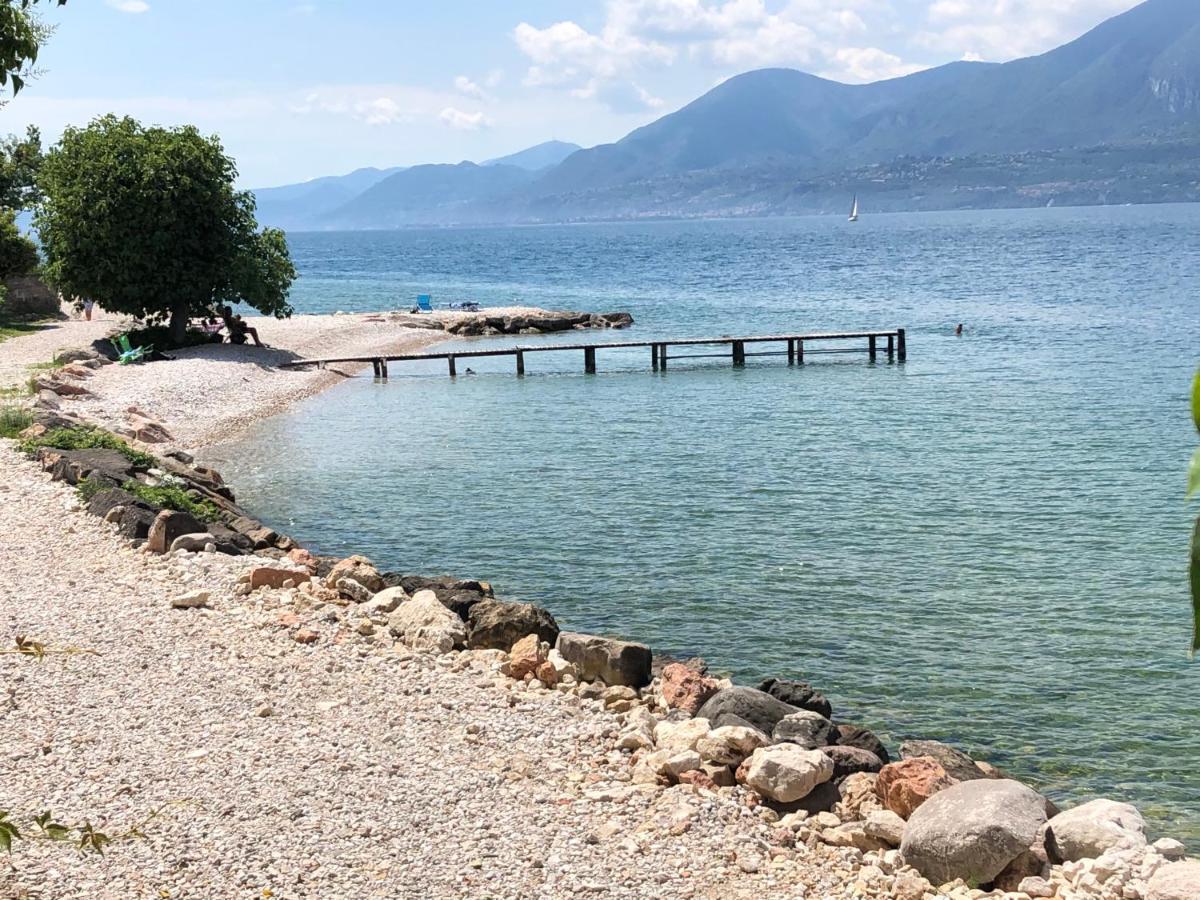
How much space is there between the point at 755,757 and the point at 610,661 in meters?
2.98

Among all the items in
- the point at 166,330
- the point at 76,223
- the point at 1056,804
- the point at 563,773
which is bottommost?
the point at 1056,804

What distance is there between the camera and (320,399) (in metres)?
40.6

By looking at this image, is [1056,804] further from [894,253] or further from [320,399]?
[894,253]

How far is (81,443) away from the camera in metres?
24.5

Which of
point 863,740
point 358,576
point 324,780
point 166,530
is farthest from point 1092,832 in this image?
point 166,530

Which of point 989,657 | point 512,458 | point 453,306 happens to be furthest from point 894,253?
point 989,657

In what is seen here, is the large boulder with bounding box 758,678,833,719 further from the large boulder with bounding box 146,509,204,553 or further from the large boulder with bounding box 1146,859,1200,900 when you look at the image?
the large boulder with bounding box 146,509,204,553

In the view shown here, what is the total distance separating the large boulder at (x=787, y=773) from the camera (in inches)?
403

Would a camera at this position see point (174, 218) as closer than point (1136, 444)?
No

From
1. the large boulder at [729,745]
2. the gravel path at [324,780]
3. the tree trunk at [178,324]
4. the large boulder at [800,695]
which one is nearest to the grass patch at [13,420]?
the gravel path at [324,780]

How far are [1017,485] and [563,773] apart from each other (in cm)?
1613

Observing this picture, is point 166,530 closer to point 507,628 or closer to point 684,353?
point 507,628

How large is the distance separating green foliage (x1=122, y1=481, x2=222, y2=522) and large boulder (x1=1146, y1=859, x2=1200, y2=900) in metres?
15.6

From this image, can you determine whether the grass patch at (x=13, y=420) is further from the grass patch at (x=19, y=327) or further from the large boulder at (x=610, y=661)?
the grass patch at (x=19, y=327)
